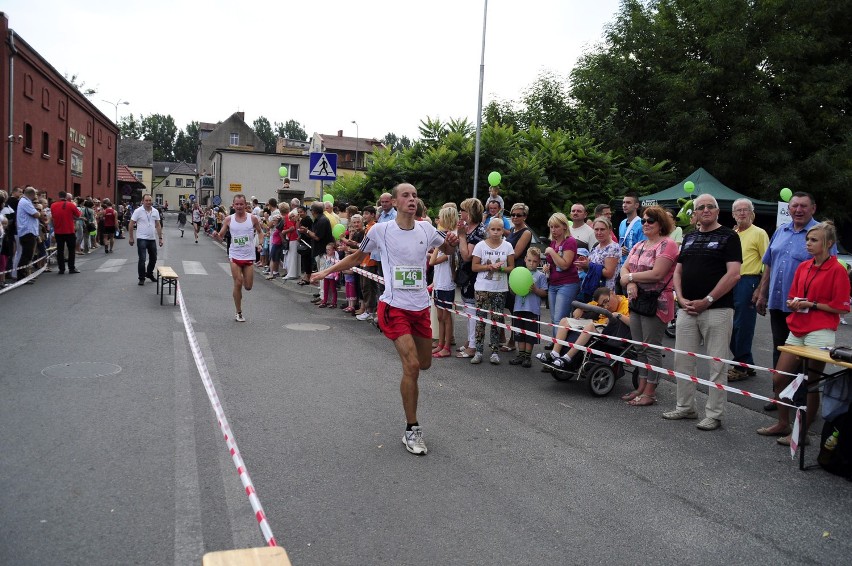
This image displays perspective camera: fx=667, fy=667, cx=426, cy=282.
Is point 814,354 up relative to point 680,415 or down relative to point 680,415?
up

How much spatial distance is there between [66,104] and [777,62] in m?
33.0

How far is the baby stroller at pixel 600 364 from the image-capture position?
7.12 m

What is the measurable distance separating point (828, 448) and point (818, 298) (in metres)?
1.28

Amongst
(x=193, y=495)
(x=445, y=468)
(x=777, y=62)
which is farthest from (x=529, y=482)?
(x=777, y=62)

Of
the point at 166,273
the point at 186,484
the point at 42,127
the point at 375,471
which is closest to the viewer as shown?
the point at 186,484

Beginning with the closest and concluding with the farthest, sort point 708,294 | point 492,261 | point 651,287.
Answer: point 708,294 → point 651,287 → point 492,261

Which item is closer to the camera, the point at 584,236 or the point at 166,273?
the point at 584,236

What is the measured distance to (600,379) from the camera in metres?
7.18

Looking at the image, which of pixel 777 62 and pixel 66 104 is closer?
pixel 777 62

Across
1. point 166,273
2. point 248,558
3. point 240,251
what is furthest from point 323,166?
point 248,558

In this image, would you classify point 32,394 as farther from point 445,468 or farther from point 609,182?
point 609,182

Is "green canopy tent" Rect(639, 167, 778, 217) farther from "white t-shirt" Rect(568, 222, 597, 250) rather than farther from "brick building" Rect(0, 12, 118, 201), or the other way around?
"brick building" Rect(0, 12, 118, 201)

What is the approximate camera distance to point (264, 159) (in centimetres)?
6656

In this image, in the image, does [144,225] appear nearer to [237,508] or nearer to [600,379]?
[600,379]
